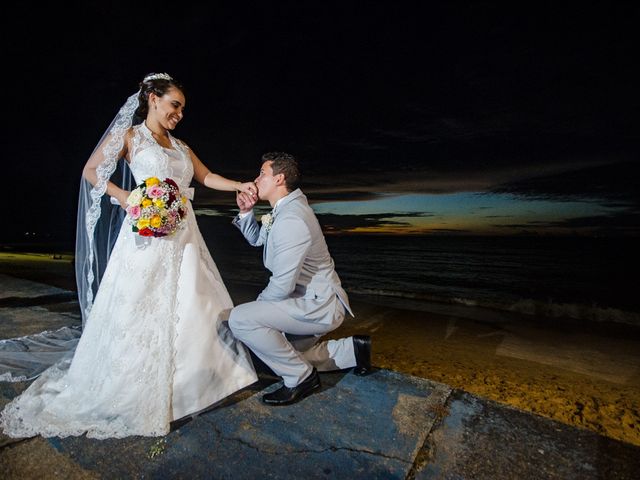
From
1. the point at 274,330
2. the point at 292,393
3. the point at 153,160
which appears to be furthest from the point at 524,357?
the point at 153,160

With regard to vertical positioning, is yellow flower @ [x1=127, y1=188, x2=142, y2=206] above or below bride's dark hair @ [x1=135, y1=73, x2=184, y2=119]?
below

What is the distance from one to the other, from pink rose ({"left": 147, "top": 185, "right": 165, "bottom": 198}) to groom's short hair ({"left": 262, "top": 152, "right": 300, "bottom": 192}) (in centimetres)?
86

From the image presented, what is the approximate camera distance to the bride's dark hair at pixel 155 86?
2.77 metres

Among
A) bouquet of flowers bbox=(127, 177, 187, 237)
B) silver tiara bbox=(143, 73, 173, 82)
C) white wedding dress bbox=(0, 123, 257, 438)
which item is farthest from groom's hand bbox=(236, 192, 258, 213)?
silver tiara bbox=(143, 73, 173, 82)

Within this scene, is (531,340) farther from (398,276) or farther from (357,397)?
(398,276)

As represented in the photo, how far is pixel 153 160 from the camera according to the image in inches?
105

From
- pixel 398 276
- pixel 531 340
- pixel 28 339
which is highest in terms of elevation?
pixel 28 339

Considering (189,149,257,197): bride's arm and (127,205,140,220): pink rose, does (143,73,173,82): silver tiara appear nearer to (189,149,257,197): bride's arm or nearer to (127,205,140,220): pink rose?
(189,149,257,197): bride's arm

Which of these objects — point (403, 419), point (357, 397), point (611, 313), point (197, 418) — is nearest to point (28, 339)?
point (197, 418)

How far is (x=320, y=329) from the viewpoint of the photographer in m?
2.76

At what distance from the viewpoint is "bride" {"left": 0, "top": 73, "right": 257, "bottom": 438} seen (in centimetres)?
229

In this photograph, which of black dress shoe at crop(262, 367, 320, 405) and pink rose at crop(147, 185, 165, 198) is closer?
A: pink rose at crop(147, 185, 165, 198)

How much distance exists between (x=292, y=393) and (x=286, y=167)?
176 cm

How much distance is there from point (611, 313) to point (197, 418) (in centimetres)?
1419
